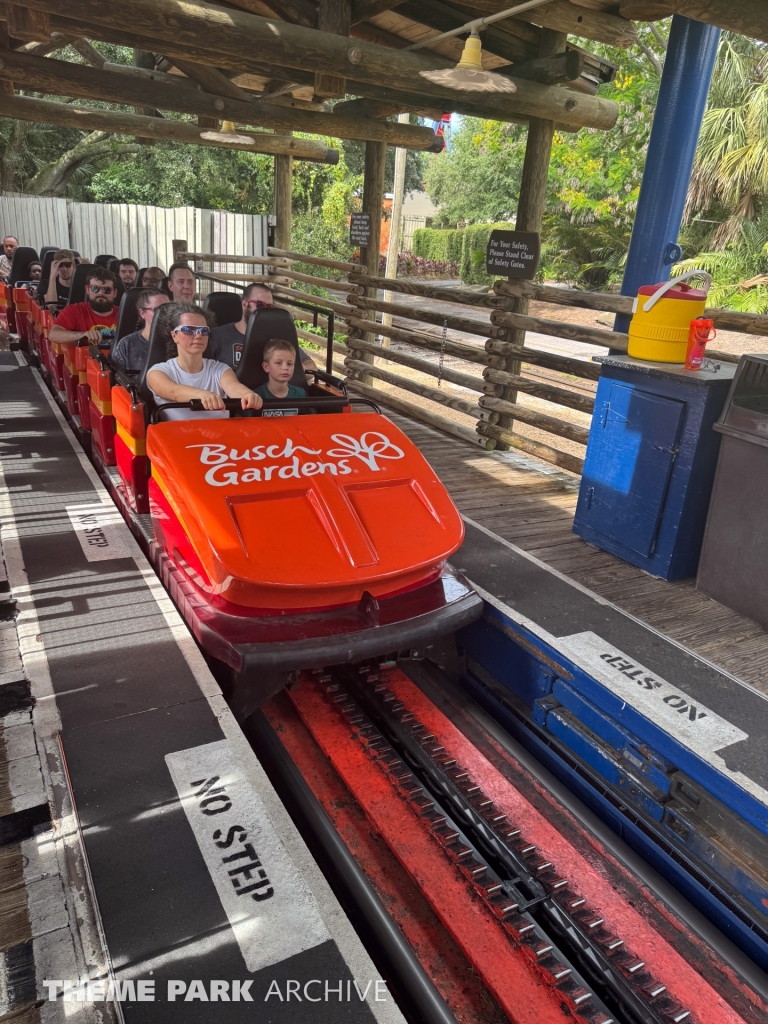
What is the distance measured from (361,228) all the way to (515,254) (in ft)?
9.67

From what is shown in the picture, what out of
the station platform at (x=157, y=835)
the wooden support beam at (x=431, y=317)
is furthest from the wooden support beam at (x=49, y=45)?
the station platform at (x=157, y=835)

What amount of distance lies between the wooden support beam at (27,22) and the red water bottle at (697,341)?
4360 millimetres

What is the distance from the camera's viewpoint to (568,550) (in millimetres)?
4051

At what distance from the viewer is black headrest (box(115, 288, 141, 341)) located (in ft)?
A: 15.1

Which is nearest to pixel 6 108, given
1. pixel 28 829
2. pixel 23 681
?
pixel 23 681

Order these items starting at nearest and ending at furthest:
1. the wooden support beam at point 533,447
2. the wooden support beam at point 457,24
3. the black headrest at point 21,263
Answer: the wooden support beam at point 533,447 < the wooden support beam at point 457,24 < the black headrest at point 21,263

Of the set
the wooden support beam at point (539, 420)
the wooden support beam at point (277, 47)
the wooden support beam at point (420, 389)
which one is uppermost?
the wooden support beam at point (277, 47)

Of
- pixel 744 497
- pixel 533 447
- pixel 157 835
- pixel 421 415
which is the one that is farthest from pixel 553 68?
pixel 157 835

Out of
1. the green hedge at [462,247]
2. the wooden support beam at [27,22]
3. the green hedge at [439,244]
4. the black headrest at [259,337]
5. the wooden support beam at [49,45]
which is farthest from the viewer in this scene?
the green hedge at [439,244]

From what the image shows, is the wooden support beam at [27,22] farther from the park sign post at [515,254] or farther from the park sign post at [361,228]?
the park sign post at [361,228]

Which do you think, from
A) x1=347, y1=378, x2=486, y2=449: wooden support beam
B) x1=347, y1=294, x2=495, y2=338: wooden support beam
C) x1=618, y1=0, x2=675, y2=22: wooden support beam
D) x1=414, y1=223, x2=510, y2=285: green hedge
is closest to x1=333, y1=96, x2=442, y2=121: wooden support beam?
x1=347, y1=294, x2=495, y2=338: wooden support beam

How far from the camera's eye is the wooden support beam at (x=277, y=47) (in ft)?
13.7

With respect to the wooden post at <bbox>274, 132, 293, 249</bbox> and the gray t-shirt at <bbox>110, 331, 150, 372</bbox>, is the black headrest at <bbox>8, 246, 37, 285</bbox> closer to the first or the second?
the wooden post at <bbox>274, 132, 293, 249</bbox>

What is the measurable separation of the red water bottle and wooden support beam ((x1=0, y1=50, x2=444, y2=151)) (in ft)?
18.0
